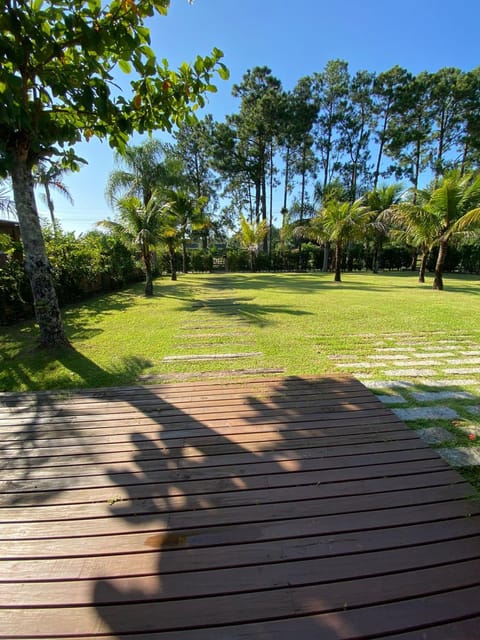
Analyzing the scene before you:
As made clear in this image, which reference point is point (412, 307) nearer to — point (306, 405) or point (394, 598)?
point (306, 405)

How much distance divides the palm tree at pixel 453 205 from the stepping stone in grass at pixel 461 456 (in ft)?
35.0

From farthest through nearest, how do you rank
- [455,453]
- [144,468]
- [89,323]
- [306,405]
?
1. [89,323]
2. [306,405]
3. [455,453]
4. [144,468]

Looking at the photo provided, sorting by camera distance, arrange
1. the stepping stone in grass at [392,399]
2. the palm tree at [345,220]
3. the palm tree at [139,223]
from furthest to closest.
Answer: the palm tree at [345,220]
the palm tree at [139,223]
the stepping stone in grass at [392,399]

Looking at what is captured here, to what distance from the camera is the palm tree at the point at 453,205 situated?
10477mm

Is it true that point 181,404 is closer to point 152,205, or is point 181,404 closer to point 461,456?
point 461,456

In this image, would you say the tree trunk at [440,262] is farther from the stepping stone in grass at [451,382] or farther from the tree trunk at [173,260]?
the tree trunk at [173,260]

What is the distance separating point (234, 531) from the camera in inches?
62.0

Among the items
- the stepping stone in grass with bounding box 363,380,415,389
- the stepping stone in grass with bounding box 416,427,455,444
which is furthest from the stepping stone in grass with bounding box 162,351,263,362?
the stepping stone in grass with bounding box 416,427,455,444

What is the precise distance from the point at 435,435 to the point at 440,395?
3.07 feet

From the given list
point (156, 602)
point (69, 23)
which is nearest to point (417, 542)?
point (156, 602)

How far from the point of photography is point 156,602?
1.26 meters

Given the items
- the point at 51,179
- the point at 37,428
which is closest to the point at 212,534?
the point at 37,428

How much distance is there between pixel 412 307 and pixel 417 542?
7.60 meters

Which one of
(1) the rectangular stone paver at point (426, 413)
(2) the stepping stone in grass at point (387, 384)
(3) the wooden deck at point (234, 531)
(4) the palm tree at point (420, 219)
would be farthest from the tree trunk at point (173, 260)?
(1) the rectangular stone paver at point (426, 413)
